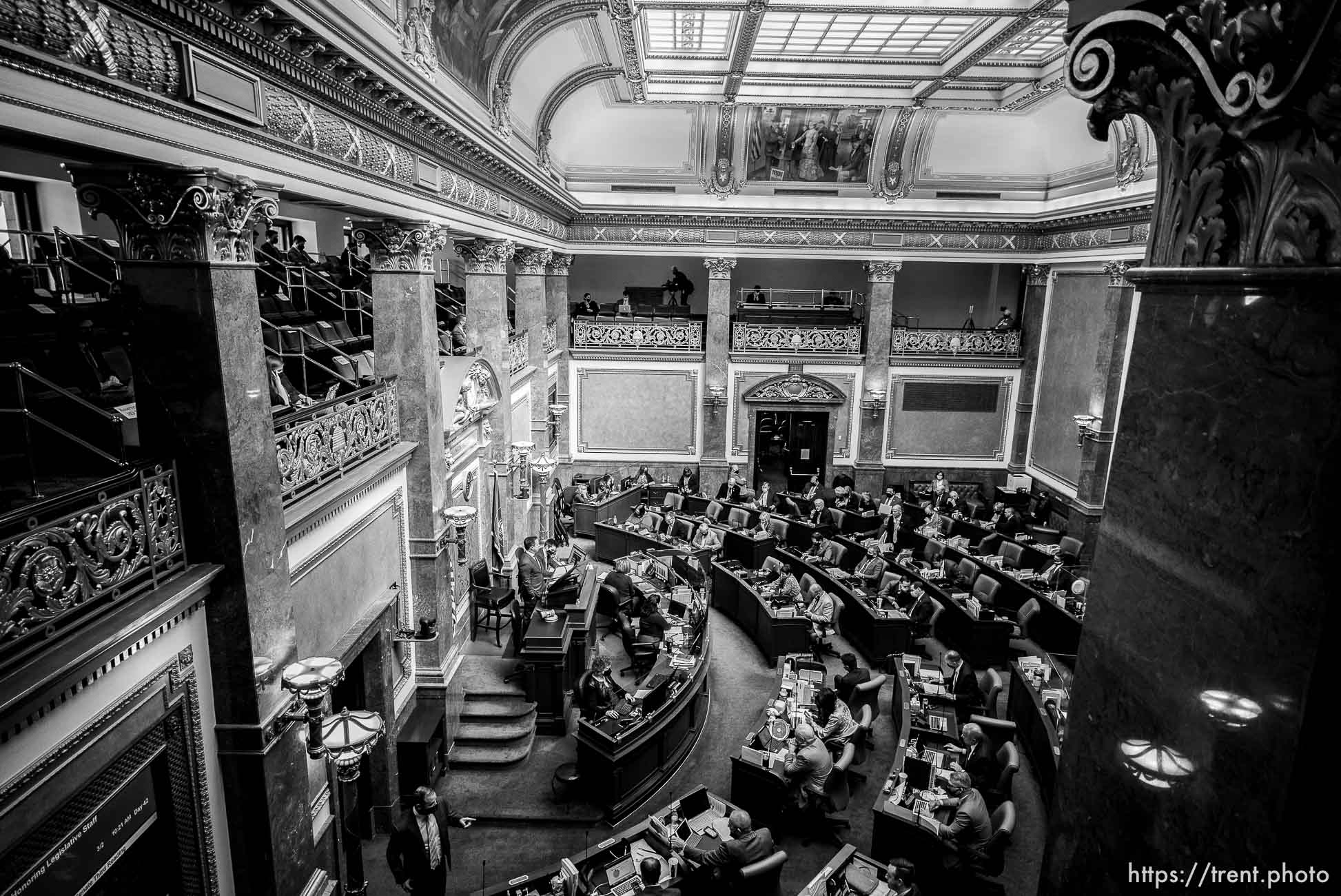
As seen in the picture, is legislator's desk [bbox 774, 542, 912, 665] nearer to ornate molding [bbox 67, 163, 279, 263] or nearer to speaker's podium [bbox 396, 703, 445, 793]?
speaker's podium [bbox 396, 703, 445, 793]

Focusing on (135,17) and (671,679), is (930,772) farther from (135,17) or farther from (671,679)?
(135,17)

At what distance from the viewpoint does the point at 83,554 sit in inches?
150

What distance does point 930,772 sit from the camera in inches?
309

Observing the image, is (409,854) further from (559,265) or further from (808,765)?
(559,265)

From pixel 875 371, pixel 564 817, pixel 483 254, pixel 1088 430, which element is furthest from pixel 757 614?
pixel 875 371

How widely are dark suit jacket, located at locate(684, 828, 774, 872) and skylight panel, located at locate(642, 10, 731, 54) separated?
11.0 meters

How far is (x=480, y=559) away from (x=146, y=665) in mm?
7776

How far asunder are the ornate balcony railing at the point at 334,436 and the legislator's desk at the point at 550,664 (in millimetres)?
3495

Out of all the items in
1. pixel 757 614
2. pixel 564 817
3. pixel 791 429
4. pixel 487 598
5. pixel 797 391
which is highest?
pixel 797 391

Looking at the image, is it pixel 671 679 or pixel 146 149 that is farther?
pixel 671 679

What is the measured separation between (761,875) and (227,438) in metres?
5.73

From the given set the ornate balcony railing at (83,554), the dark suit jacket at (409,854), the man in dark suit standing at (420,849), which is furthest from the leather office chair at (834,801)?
the ornate balcony railing at (83,554)

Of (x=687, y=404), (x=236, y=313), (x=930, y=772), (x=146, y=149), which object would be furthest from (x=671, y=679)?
(x=687, y=404)

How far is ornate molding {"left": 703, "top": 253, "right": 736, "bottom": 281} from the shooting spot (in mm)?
18594
